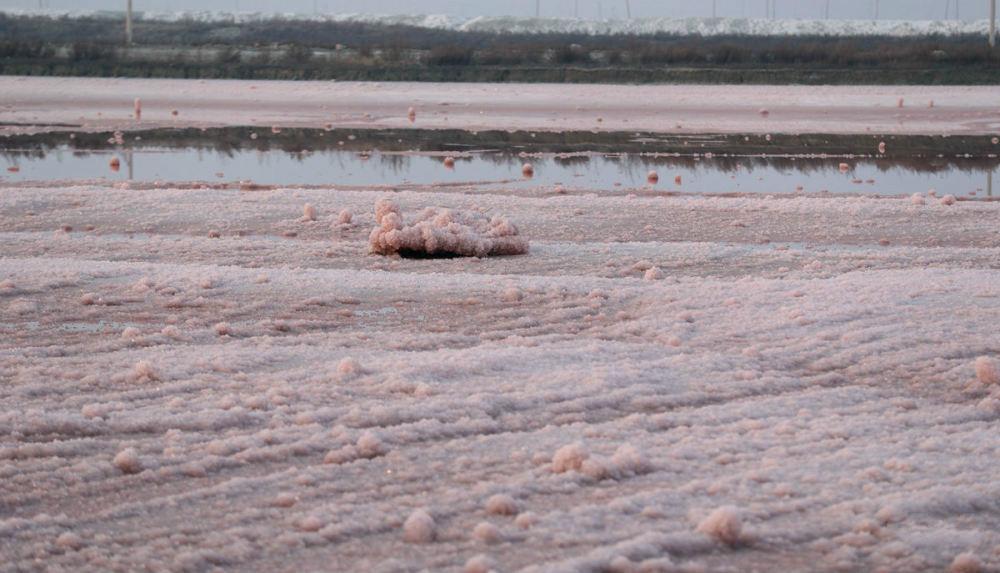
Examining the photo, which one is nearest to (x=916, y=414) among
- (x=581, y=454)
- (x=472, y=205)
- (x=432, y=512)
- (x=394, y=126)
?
(x=581, y=454)

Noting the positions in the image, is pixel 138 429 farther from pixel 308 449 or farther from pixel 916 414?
pixel 916 414

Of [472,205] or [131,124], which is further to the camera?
[131,124]

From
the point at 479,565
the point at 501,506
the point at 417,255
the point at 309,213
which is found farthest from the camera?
the point at 309,213

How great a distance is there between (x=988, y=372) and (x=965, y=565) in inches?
77.7

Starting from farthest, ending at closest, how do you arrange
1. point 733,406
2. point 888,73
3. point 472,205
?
point 888,73 < point 472,205 < point 733,406

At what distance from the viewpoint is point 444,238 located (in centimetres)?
857

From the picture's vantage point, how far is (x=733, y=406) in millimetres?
4922

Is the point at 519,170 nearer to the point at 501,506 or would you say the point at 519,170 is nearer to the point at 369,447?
the point at 369,447

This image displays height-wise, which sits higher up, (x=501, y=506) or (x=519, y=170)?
(x=519, y=170)

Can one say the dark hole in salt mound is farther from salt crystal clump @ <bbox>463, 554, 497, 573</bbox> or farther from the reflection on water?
salt crystal clump @ <bbox>463, 554, 497, 573</bbox>

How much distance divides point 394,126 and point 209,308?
1720cm

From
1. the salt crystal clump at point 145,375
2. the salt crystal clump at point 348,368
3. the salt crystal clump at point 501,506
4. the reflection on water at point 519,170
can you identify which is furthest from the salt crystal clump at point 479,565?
the reflection on water at point 519,170

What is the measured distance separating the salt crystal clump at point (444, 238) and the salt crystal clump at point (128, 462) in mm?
4483

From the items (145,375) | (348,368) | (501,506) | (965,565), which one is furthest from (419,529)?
(145,375)
